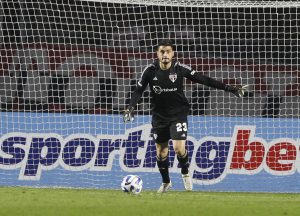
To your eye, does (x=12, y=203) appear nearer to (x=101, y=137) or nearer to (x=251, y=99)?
(x=101, y=137)

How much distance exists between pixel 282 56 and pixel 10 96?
16.1 feet

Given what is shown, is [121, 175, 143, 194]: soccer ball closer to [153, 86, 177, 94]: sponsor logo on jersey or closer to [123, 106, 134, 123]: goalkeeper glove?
[123, 106, 134, 123]: goalkeeper glove

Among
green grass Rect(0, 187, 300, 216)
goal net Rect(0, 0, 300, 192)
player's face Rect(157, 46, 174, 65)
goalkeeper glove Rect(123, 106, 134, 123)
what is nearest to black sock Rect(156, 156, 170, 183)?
goalkeeper glove Rect(123, 106, 134, 123)

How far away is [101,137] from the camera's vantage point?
15.2 m

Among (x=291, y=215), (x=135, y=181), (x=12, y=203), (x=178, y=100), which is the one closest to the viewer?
(x=291, y=215)

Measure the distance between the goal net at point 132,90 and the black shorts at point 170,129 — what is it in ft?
8.11

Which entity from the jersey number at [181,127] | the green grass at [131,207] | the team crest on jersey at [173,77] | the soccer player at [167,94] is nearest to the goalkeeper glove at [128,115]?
the soccer player at [167,94]

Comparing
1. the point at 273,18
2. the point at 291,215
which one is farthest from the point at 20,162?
the point at 291,215

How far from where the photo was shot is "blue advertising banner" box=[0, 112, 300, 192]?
49.6 feet

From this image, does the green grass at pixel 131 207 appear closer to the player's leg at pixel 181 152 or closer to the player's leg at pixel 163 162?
the player's leg at pixel 181 152

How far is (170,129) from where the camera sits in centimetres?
1248

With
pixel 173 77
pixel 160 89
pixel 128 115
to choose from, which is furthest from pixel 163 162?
pixel 173 77

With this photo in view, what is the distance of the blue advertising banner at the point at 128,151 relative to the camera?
49.6 ft

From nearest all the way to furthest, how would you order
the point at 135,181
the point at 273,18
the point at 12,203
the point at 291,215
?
the point at 291,215 < the point at 12,203 < the point at 135,181 < the point at 273,18
